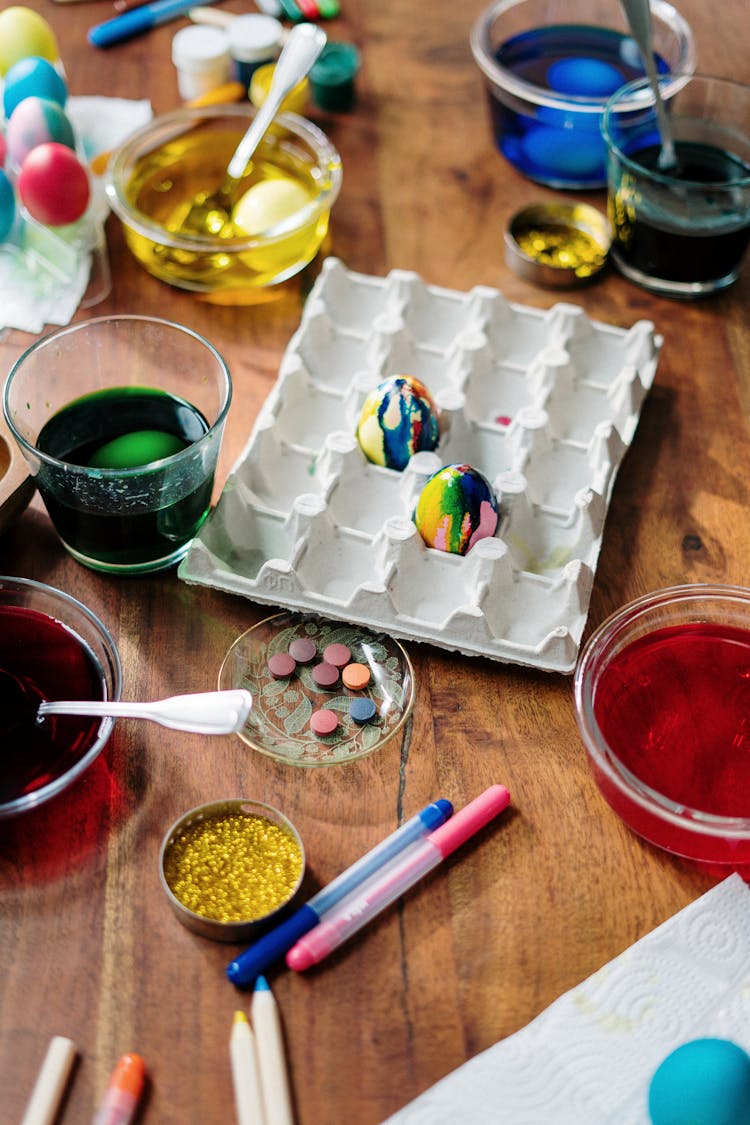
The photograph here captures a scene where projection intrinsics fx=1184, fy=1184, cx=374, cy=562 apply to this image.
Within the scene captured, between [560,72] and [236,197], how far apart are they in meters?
0.45

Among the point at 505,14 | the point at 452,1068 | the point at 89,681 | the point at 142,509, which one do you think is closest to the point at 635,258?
the point at 505,14

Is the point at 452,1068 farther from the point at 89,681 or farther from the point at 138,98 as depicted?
the point at 138,98

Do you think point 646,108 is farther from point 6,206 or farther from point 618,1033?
point 618,1033

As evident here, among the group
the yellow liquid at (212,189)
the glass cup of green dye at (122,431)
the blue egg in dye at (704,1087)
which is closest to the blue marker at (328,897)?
the blue egg in dye at (704,1087)

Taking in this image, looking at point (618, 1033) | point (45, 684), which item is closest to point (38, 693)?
point (45, 684)

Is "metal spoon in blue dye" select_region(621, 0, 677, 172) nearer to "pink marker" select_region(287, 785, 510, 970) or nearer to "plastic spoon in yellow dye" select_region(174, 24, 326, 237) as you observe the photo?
"plastic spoon in yellow dye" select_region(174, 24, 326, 237)

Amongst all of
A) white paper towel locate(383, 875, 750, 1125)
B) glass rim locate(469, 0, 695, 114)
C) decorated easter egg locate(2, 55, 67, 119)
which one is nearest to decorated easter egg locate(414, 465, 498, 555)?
white paper towel locate(383, 875, 750, 1125)

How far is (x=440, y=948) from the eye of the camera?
0.86 meters

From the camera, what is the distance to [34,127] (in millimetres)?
1308

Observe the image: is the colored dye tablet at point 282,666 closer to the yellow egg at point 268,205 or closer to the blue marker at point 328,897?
the blue marker at point 328,897

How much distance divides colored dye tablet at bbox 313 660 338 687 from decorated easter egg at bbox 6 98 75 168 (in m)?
0.71

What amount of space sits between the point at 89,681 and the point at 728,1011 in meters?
0.54

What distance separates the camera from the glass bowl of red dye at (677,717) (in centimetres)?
89

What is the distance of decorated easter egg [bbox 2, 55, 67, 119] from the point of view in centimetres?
138
